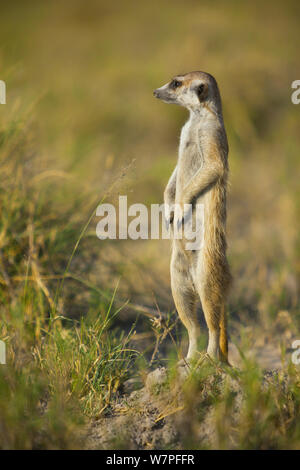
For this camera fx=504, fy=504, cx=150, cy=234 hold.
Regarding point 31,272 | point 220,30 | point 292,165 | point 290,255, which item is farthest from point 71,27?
point 31,272

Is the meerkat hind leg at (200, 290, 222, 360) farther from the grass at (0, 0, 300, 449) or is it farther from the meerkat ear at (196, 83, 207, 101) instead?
the meerkat ear at (196, 83, 207, 101)

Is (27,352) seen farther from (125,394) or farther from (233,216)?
(233,216)

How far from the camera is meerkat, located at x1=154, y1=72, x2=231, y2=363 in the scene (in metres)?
1.91

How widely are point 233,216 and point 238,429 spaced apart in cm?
338

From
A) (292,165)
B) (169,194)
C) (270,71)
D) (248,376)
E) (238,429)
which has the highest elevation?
(270,71)

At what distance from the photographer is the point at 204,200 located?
1.94m

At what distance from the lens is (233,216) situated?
4883 mm

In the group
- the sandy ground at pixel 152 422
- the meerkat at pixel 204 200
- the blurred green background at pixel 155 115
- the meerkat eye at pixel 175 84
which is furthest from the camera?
the blurred green background at pixel 155 115

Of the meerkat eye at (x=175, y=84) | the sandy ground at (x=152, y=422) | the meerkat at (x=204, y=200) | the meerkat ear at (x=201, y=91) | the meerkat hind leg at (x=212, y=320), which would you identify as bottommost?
the sandy ground at (x=152, y=422)

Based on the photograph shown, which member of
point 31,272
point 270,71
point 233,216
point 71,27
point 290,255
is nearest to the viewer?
point 31,272

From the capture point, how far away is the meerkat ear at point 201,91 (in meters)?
1.94

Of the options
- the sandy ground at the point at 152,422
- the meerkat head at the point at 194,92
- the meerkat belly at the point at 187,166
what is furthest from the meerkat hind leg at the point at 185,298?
the meerkat head at the point at 194,92

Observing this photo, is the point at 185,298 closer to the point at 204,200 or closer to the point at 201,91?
the point at 204,200

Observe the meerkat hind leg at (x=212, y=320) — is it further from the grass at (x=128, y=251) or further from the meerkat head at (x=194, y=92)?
the meerkat head at (x=194, y=92)
